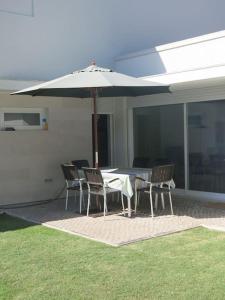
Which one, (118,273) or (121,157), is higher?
(121,157)

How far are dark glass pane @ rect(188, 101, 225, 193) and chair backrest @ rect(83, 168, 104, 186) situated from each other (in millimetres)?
3176

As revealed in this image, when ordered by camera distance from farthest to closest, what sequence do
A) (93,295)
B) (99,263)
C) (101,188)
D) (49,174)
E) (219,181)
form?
(49,174)
(219,181)
(101,188)
(99,263)
(93,295)

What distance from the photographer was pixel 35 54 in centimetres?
1106

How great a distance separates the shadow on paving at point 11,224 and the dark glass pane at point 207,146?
4527 millimetres

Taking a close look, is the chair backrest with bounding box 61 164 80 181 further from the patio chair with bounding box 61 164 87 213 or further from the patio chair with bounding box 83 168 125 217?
the patio chair with bounding box 83 168 125 217

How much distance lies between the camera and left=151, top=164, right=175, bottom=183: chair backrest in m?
9.11

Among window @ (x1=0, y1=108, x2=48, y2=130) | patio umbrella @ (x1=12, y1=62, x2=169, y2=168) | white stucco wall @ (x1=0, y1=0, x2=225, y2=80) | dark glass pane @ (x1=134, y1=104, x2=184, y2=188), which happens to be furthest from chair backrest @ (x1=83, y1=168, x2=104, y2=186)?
white stucco wall @ (x1=0, y1=0, x2=225, y2=80)

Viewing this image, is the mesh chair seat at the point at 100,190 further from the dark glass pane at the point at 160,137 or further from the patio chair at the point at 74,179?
the dark glass pane at the point at 160,137

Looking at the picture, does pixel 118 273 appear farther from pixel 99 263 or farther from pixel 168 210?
pixel 168 210

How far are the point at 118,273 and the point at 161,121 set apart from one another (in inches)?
270

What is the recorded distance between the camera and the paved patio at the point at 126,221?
7.65 metres

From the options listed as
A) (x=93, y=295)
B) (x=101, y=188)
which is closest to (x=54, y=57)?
(x=101, y=188)

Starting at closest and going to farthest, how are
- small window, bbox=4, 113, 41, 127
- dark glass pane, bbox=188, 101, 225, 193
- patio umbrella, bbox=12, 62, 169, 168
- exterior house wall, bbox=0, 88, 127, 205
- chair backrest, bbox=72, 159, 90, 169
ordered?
patio umbrella, bbox=12, 62, 169, 168 → dark glass pane, bbox=188, 101, 225, 193 → exterior house wall, bbox=0, 88, 127, 205 → small window, bbox=4, 113, 41, 127 → chair backrest, bbox=72, 159, 90, 169

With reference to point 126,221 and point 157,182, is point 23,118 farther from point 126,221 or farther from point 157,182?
point 126,221
